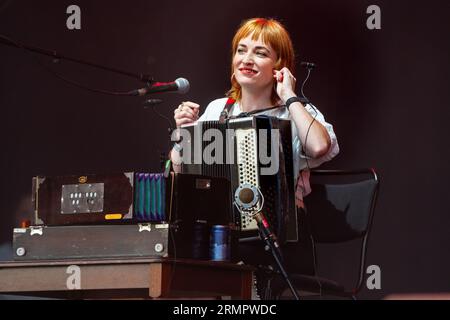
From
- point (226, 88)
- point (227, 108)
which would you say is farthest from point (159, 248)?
point (226, 88)

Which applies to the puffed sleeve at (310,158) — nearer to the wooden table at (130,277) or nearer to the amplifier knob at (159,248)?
the wooden table at (130,277)

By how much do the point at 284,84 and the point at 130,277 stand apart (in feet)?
4.42

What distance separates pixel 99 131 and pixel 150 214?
7.30ft

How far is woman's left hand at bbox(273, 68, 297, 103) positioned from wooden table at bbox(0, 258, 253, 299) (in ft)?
3.17

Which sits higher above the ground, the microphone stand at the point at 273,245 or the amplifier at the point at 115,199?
the amplifier at the point at 115,199

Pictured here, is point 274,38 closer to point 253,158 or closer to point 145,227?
point 253,158

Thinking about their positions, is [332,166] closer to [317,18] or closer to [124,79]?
[317,18]

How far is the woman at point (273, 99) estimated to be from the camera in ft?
11.6

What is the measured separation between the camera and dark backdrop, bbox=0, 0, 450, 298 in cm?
450

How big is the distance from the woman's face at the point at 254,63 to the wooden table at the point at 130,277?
3.67 feet

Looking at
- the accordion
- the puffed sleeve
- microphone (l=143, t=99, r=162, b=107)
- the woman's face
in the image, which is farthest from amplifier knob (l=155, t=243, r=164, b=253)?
the woman's face

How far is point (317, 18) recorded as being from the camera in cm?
466

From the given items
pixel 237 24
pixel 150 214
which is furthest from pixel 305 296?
pixel 237 24

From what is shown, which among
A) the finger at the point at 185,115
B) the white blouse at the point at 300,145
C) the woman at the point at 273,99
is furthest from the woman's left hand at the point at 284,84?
the finger at the point at 185,115
